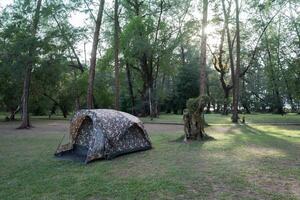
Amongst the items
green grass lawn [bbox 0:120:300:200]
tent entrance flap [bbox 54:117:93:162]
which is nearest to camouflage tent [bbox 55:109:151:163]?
tent entrance flap [bbox 54:117:93:162]

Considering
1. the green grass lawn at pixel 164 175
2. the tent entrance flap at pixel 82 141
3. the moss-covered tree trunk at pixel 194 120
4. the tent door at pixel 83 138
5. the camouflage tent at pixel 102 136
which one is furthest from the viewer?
the moss-covered tree trunk at pixel 194 120

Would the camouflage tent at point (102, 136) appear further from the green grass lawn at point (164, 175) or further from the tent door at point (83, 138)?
the green grass lawn at point (164, 175)

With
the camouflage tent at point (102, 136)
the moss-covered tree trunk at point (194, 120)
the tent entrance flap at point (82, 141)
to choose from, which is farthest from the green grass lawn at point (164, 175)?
the moss-covered tree trunk at point (194, 120)

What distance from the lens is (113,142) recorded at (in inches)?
379

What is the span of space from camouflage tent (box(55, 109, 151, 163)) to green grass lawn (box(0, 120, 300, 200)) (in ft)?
1.21

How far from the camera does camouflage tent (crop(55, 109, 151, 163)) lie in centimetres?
943

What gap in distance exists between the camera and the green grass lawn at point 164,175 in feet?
19.1

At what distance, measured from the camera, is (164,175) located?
7.12 meters

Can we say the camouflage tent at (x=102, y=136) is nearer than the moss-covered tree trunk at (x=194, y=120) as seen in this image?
Yes

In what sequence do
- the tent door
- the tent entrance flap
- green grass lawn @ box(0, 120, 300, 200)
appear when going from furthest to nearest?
the tent door
the tent entrance flap
green grass lawn @ box(0, 120, 300, 200)

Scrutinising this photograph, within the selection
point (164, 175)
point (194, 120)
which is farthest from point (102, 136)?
point (194, 120)

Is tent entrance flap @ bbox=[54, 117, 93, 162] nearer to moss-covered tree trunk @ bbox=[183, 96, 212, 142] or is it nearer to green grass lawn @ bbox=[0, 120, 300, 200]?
green grass lawn @ bbox=[0, 120, 300, 200]

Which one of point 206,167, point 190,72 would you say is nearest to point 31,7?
point 206,167

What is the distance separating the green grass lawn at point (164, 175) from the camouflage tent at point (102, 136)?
37 cm
